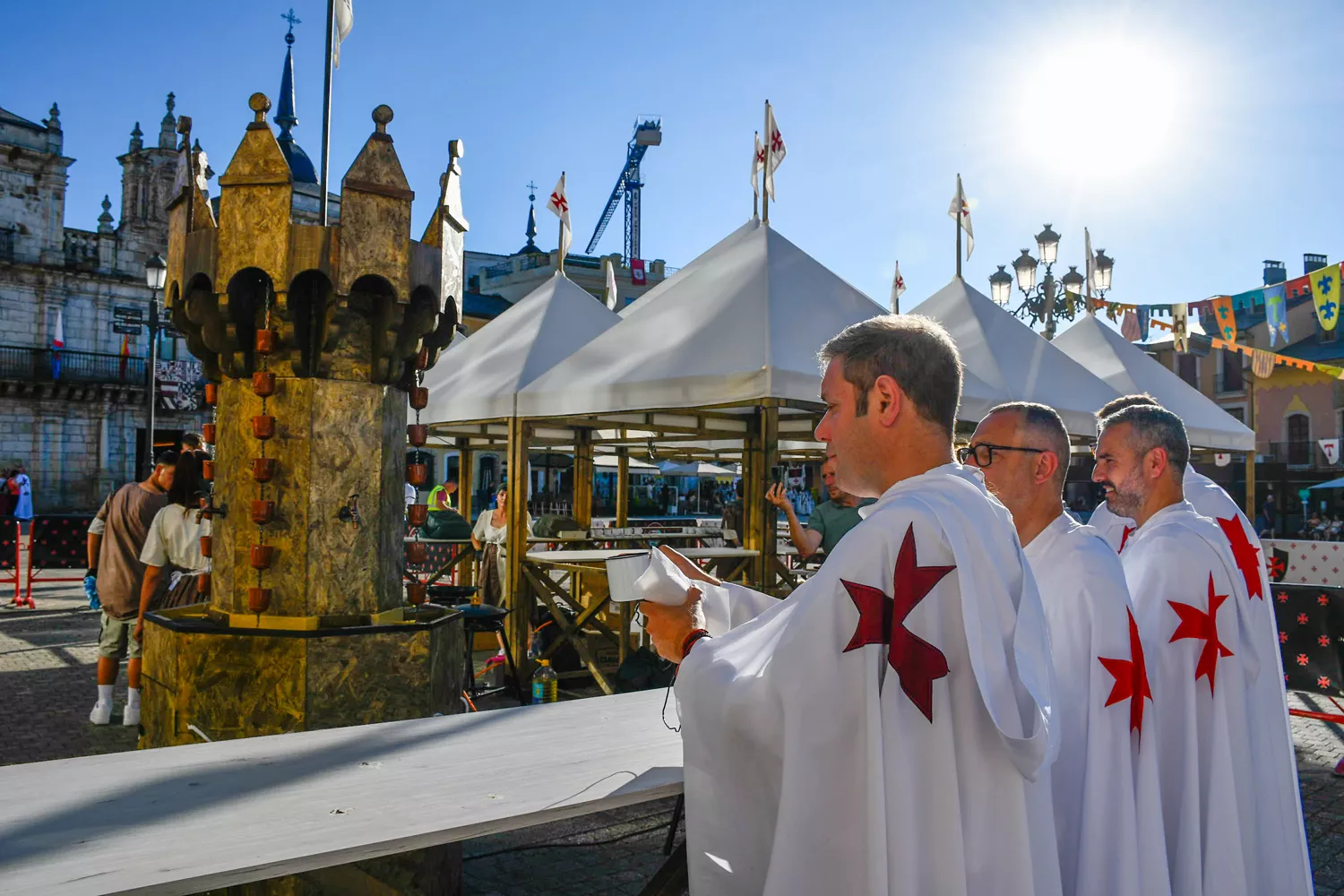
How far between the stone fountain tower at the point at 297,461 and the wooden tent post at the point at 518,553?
11.6ft

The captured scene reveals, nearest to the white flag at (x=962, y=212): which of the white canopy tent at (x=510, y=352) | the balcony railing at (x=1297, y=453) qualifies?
the white canopy tent at (x=510, y=352)

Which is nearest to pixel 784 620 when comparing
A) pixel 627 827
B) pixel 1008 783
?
pixel 1008 783

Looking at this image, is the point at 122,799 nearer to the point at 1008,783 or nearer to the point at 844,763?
the point at 844,763

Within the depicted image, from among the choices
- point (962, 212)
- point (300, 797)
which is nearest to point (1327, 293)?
point (962, 212)

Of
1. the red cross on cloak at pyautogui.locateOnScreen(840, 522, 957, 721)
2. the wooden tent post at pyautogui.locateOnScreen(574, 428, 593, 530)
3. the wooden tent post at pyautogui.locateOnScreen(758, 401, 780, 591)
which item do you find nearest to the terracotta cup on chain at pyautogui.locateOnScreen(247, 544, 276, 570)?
the red cross on cloak at pyautogui.locateOnScreen(840, 522, 957, 721)

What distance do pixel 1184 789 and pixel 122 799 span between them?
3115 millimetres

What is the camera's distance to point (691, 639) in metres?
2.29

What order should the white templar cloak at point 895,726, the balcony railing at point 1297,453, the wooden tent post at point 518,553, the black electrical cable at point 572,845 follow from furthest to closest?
1. the balcony railing at point 1297,453
2. the wooden tent post at point 518,553
3. the black electrical cable at point 572,845
4. the white templar cloak at point 895,726

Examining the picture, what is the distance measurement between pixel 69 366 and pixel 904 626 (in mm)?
44027

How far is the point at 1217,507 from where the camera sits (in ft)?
13.4

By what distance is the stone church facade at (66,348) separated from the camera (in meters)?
37.1

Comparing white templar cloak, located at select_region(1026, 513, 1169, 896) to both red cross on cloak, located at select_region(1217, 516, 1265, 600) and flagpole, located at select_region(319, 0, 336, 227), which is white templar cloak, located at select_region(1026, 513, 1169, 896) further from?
flagpole, located at select_region(319, 0, 336, 227)

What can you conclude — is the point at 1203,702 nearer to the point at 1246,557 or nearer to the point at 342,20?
the point at 1246,557

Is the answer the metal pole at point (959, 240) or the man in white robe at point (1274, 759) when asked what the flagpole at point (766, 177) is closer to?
the metal pole at point (959, 240)
